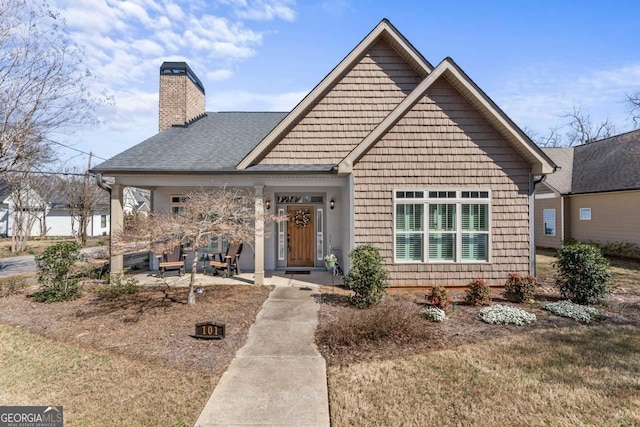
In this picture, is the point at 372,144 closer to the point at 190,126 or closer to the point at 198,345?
the point at 198,345

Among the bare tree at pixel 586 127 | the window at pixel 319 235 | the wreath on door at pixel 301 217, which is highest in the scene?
the bare tree at pixel 586 127

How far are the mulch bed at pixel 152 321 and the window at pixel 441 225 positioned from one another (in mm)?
3891

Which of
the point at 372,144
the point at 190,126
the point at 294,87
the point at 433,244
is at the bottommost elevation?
the point at 433,244

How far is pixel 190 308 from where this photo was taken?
21.2 ft

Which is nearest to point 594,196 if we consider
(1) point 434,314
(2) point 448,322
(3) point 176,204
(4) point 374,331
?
(2) point 448,322

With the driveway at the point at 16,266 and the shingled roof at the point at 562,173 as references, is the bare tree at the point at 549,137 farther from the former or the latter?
the driveway at the point at 16,266

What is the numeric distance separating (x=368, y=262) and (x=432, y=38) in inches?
333

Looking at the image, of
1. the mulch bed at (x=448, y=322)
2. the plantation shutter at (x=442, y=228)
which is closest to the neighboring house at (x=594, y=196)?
the mulch bed at (x=448, y=322)

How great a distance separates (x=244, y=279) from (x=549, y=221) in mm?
16818

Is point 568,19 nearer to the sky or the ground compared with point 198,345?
nearer to the sky

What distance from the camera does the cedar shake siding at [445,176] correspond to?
809 centimetres

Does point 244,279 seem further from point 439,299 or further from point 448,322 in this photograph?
point 448,322

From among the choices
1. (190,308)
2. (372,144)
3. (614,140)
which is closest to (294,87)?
(372,144)

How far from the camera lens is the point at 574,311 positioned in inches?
246
